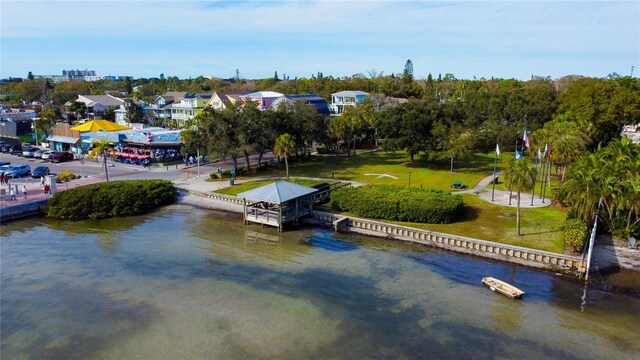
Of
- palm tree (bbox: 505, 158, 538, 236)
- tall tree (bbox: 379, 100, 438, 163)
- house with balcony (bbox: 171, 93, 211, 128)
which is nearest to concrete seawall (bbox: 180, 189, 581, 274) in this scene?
palm tree (bbox: 505, 158, 538, 236)

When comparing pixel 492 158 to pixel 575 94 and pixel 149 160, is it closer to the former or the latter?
pixel 575 94

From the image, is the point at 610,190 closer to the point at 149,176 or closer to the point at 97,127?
the point at 149,176

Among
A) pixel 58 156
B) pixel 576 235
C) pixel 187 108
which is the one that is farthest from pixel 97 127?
pixel 576 235

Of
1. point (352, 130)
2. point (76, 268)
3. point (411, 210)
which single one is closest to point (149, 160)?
point (352, 130)

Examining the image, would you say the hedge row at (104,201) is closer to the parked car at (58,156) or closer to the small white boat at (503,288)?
the parked car at (58,156)

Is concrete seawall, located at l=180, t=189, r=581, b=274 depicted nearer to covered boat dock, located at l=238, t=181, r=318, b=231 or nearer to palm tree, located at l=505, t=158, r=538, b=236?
covered boat dock, located at l=238, t=181, r=318, b=231

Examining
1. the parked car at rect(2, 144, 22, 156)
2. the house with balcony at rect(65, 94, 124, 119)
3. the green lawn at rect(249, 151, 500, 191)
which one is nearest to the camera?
the green lawn at rect(249, 151, 500, 191)

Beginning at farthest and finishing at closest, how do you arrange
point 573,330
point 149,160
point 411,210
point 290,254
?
point 149,160 → point 411,210 → point 290,254 → point 573,330
